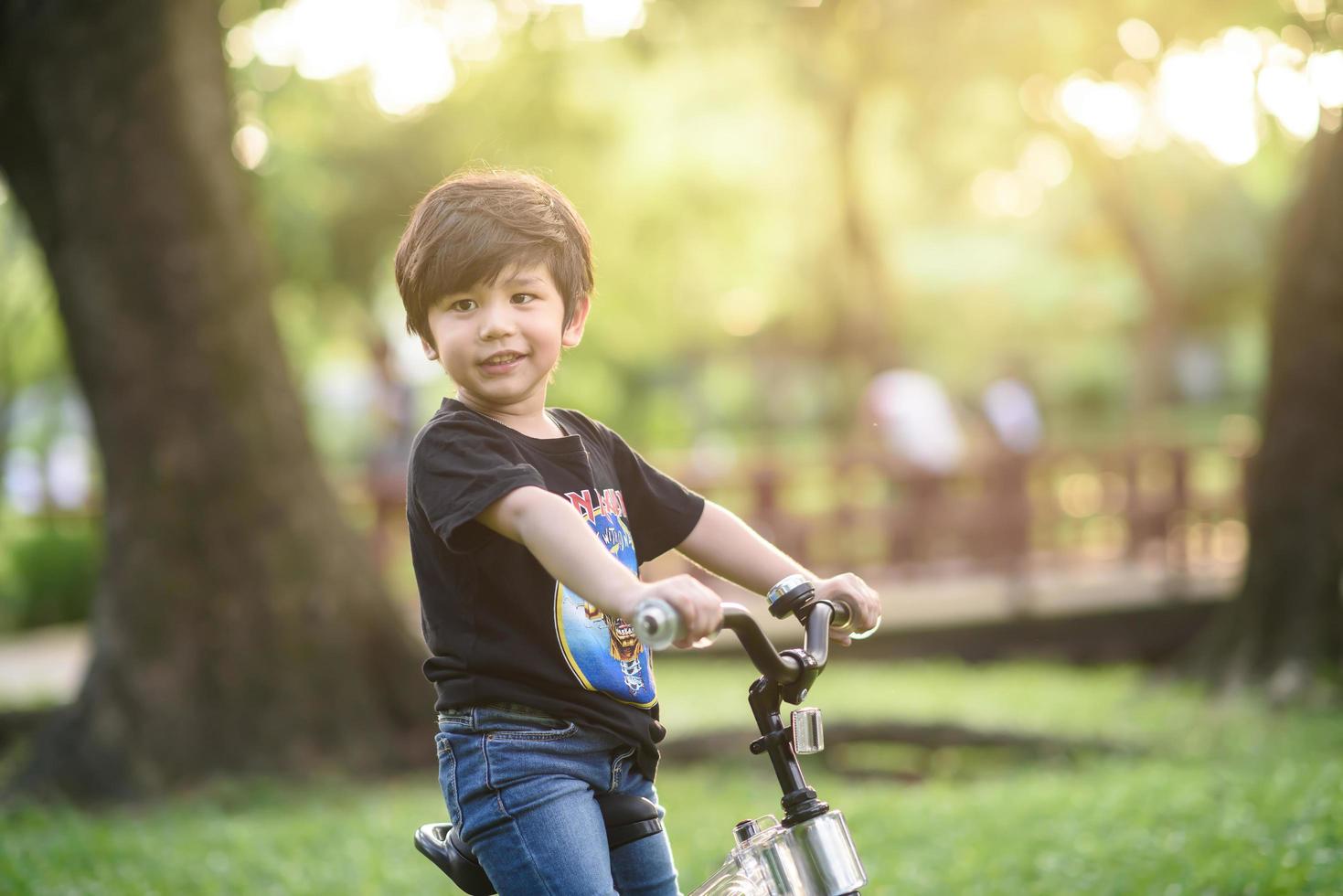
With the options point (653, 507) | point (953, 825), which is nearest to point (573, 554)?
point (653, 507)

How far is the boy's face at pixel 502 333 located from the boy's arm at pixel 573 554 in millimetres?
250

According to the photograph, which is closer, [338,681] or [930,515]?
[338,681]

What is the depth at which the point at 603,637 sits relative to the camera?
2.45m

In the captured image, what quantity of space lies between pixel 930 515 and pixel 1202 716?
5.80 m

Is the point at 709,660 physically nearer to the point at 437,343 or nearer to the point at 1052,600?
the point at 1052,600

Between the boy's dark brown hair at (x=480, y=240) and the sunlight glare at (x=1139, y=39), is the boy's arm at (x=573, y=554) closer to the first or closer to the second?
the boy's dark brown hair at (x=480, y=240)

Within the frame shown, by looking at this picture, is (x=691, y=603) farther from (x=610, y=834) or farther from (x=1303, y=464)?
(x=1303, y=464)

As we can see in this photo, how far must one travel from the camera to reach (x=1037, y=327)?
1727 inches

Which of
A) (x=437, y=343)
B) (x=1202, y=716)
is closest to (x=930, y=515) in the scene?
(x=1202, y=716)

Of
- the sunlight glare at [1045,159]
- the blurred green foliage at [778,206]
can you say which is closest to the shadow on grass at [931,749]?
the blurred green foliage at [778,206]

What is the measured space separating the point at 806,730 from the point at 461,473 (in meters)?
0.66

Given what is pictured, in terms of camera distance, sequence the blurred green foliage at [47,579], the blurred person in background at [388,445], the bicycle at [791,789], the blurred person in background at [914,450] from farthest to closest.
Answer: the blurred green foliage at [47,579], the blurred person in background at [914,450], the blurred person in background at [388,445], the bicycle at [791,789]

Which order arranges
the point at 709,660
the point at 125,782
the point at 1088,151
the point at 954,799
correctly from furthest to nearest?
the point at 1088,151 → the point at 709,660 → the point at 125,782 → the point at 954,799

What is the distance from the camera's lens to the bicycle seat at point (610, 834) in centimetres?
250
